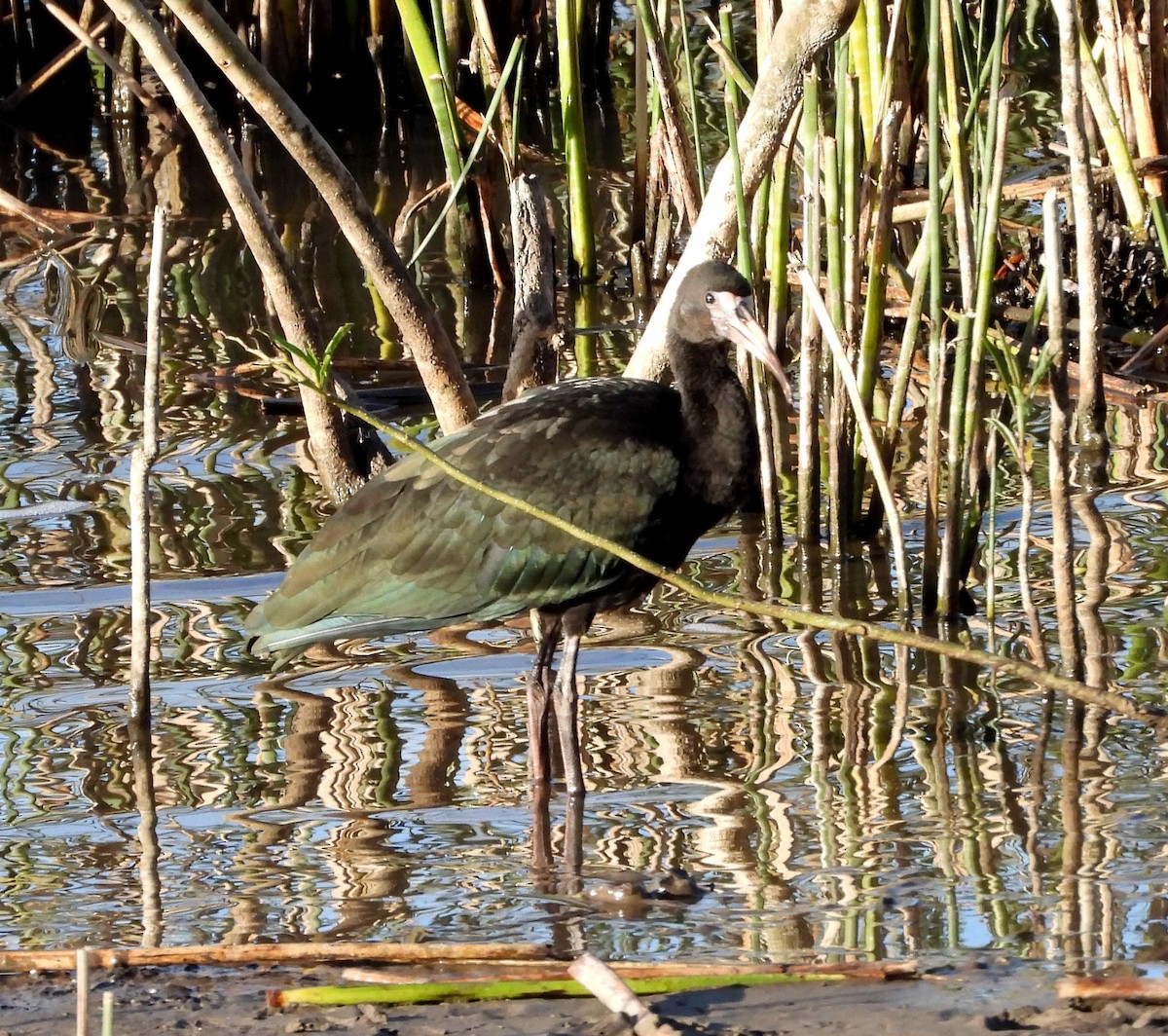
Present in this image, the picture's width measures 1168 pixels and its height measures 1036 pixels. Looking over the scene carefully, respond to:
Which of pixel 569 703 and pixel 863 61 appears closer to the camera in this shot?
pixel 569 703

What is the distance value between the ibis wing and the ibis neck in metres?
0.06

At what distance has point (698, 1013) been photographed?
130 inches

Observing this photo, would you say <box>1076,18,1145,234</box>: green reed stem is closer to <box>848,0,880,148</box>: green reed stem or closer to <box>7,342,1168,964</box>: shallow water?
<box>848,0,880,148</box>: green reed stem

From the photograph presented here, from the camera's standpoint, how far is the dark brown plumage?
15.8 feet

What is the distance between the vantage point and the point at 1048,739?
465 centimetres

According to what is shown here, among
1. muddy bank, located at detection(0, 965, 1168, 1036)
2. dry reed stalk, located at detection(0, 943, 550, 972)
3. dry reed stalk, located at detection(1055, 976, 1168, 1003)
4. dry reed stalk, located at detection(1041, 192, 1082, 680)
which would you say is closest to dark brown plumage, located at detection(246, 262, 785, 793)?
dry reed stalk, located at detection(1041, 192, 1082, 680)

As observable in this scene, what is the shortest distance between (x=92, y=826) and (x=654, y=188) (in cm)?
490

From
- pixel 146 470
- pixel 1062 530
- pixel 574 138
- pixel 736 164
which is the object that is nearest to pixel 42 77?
pixel 574 138

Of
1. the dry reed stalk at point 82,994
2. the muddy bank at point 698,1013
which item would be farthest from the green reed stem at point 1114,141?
the dry reed stalk at point 82,994

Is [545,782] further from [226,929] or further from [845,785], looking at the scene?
[226,929]

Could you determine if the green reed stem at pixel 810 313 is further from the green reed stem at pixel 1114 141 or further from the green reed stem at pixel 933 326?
the green reed stem at pixel 1114 141

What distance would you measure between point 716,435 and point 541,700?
83 cm

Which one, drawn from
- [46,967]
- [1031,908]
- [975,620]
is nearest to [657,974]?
[1031,908]

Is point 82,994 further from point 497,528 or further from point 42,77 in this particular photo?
point 42,77
